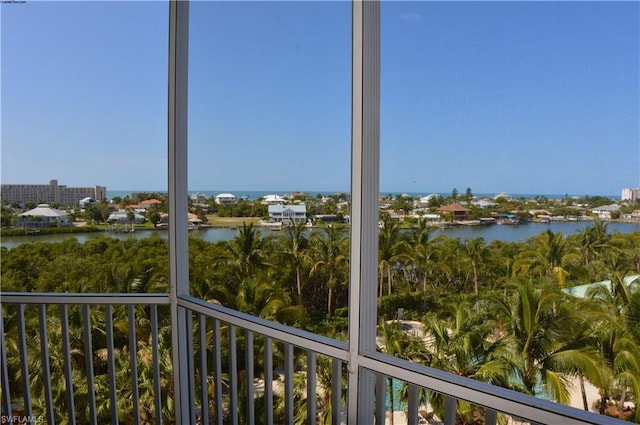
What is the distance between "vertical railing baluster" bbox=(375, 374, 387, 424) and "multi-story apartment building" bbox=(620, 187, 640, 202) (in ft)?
3.31

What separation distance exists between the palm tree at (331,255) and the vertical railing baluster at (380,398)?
0.77 m

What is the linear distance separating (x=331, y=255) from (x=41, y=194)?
8.46ft

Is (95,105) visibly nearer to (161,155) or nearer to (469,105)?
(161,155)

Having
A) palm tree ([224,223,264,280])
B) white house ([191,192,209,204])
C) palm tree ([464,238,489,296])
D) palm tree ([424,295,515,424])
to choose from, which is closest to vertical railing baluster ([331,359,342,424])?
palm tree ([424,295,515,424])

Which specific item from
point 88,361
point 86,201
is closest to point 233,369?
point 88,361

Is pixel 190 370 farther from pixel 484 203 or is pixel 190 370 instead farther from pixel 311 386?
pixel 484 203

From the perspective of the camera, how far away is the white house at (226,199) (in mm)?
3144

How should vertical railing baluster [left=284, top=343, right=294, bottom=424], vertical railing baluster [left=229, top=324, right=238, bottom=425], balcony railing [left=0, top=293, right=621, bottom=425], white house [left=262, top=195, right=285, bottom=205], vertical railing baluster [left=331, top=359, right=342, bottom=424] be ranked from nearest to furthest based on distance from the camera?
balcony railing [left=0, top=293, right=621, bottom=425], vertical railing baluster [left=331, top=359, right=342, bottom=424], vertical railing baluster [left=284, top=343, right=294, bottom=424], vertical railing baluster [left=229, top=324, right=238, bottom=425], white house [left=262, top=195, right=285, bottom=205]

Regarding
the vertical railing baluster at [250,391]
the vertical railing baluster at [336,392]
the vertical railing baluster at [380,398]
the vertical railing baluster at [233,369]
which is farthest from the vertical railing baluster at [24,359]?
the vertical railing baluster at [380,398]

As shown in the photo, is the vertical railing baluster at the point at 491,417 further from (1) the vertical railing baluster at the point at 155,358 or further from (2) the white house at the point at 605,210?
(1) the vertical railing baluster at the point at 155,358

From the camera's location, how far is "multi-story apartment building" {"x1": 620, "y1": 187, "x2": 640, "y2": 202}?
4.24ft

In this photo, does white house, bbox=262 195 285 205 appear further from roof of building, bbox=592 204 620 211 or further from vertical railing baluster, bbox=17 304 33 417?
roof of building, bbox=592 204 620 211

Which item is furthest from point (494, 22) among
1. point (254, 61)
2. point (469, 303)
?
point (254, 61)

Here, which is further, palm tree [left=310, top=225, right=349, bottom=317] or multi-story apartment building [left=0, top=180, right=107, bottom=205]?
multi-story apartment building [left=0, top=180, right=107, bottom=205]
